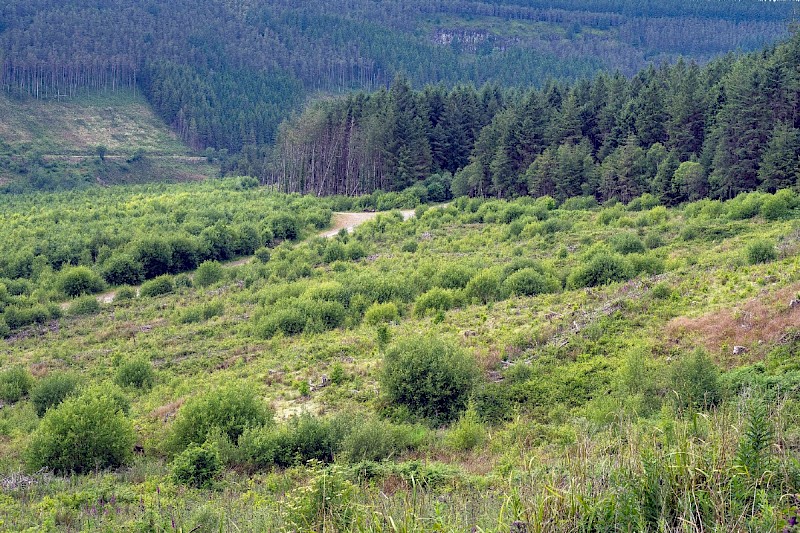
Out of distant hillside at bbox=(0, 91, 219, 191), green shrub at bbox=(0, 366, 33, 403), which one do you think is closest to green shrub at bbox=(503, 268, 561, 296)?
green shrub at bbox=(0, 366, 33, 403)

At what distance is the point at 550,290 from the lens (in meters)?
→ 30.3

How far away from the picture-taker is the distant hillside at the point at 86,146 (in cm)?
10100

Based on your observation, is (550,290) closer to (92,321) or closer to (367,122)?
(92,321)

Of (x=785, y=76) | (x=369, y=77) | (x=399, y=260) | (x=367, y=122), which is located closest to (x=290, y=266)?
(x=399, y=260)

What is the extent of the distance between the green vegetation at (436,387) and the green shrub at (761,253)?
107cm

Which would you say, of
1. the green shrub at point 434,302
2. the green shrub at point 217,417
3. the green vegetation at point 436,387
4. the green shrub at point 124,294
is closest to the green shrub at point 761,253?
the green vegetation at point 436,387

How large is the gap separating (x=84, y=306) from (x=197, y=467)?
28.2m

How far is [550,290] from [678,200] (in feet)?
80.4

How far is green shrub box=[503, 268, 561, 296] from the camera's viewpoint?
30.2m

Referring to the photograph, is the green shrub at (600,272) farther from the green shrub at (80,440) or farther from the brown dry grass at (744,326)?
the green shrub at (80,440)

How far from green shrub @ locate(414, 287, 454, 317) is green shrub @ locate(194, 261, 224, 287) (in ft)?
63.0

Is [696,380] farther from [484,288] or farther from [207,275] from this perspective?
[207,275]

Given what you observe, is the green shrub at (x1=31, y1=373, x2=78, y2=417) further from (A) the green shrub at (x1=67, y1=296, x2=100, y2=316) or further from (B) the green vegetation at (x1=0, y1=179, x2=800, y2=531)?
(A) the green shrub at (x1=67, y1=296, x2=100, y2=316)

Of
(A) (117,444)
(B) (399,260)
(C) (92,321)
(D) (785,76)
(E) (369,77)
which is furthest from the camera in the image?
(E) (369,77)
